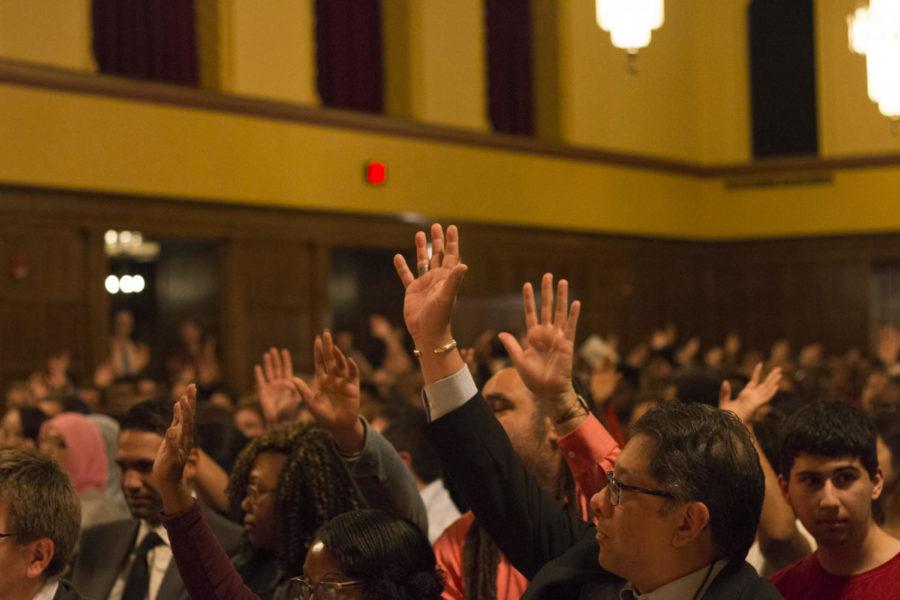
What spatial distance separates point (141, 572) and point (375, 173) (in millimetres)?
10014

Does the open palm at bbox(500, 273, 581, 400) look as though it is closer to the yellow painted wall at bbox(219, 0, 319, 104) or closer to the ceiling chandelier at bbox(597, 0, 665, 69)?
the ceiling chandelier at bbox(597, 0, 665, 69)

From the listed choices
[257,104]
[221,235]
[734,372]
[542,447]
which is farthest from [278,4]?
[542,447]

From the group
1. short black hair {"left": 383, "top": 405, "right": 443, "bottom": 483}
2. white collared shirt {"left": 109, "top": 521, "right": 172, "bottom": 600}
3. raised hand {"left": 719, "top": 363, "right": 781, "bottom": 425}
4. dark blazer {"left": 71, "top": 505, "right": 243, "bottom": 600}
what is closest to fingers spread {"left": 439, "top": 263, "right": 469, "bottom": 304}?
raised hand {"left": 719, "top": 363, "right": 781, "bottom": 425}

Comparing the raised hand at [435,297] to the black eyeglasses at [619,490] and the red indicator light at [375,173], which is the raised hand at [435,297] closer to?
the black eyeglasses at [619,490]

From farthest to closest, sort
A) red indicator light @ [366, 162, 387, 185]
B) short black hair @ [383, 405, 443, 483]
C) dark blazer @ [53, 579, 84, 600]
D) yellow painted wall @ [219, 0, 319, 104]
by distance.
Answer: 1. red indicator light @ [366, 162, 387, 185]
2. yellow painted wall @ [219, 0, 319, 104]
3. short black hair @ [383, 405, 443, 483]
4. dark blazer @ [53, 579, 84, 600]

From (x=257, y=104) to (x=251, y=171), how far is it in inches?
24.7

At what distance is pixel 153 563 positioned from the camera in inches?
162

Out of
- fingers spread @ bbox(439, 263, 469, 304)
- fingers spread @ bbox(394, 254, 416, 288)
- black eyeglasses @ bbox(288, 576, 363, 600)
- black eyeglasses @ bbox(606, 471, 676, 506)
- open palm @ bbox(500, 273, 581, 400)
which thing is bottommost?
black eyeglasses @ bbox(288, 576, 363, 600)

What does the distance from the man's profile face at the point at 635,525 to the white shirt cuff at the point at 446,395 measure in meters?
0.43

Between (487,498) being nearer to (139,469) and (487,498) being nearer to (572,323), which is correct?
(572,323)

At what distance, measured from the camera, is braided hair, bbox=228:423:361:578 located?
368 centimetres

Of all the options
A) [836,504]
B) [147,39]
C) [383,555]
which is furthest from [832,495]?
[147,39]

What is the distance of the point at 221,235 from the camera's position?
41.8 ft

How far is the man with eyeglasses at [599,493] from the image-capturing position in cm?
242
